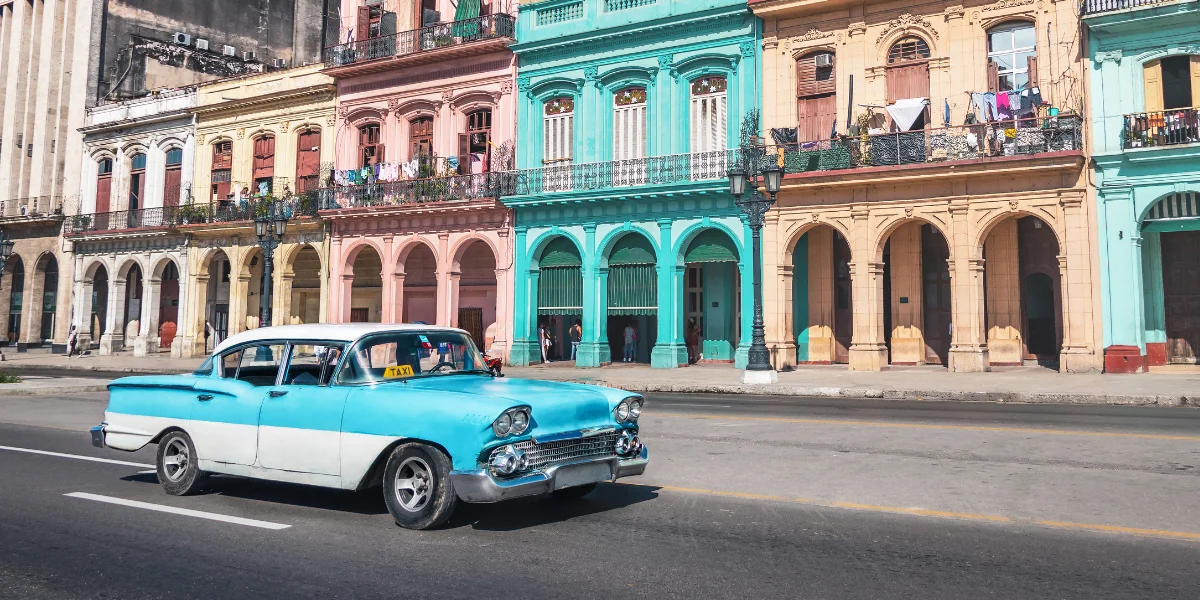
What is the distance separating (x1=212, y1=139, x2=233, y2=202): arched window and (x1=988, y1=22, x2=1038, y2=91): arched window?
2804cm

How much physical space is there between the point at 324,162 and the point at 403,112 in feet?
13.1

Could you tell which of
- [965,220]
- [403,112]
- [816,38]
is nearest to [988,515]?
[965,220]

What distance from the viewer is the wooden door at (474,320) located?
30734 mm

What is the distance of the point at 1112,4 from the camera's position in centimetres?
2047

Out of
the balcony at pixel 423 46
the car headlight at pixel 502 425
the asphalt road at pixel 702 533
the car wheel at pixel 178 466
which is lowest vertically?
the asphalt road at pixel 702 533

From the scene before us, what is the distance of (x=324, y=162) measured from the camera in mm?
32281

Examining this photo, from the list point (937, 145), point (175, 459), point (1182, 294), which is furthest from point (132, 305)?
point (1182, 294)

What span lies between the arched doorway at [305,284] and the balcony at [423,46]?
24.7ft

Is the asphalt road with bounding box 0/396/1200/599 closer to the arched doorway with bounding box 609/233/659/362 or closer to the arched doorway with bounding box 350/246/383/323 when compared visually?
the arched doorway with bounding box 609/233/659/362

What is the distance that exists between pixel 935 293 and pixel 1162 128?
6.88 metres

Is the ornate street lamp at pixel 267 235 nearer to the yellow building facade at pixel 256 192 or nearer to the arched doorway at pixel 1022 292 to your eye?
the yellow building facade at pixel 256 192

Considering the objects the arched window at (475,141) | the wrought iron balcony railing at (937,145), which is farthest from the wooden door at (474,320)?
the wrought iron balcony railing at (937,145)

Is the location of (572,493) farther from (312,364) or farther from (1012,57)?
(1012,57)

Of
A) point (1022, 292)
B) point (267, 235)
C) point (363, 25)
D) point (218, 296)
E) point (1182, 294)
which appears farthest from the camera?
point (218, 296)
